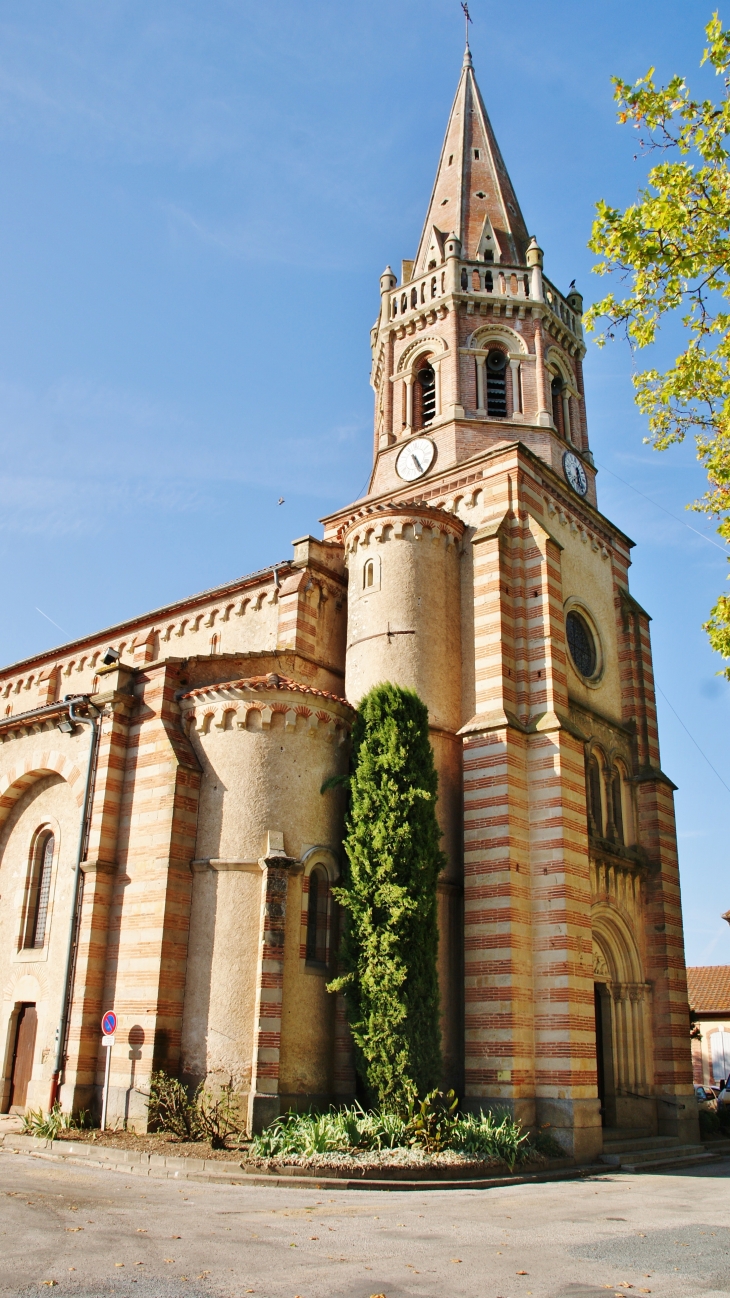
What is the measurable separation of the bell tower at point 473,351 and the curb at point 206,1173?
15.7m

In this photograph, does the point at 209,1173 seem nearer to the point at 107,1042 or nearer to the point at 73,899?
the point at 107,1042

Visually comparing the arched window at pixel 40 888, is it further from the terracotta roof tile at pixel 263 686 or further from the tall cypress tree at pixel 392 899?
the tall cypress tree at pixel 392 899

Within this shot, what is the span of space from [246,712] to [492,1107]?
847 centimetres

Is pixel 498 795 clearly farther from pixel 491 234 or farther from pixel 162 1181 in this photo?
pixel 491 234

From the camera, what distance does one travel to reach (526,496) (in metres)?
22.8

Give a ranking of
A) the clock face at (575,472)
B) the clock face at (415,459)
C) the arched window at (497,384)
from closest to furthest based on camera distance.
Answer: the clock face at (415,459) → the clock face at (575,472) → the arched window at (497,384)

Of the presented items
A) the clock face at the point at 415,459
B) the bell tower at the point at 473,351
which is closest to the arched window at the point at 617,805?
the bell tower at the point at 473,351

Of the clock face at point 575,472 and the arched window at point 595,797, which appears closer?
the arched window at point 595,797

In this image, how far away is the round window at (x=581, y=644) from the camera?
2395 centimetres

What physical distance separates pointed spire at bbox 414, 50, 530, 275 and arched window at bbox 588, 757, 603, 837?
14.4 meters

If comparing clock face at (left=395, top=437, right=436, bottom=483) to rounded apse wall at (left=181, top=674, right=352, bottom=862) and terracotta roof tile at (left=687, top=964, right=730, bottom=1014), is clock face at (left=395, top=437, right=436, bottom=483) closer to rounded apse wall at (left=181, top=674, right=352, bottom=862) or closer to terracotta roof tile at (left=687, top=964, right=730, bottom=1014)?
rounded apse wall at (left=181, top=674, right=352, bottom=862)

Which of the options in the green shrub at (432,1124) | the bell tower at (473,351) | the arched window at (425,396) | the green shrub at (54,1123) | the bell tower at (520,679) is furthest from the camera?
the arched window at (425,396)

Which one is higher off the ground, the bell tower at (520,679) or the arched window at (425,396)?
the arched window at (425,396)

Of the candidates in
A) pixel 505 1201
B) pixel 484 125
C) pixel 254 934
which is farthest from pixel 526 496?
pixel 484 125
